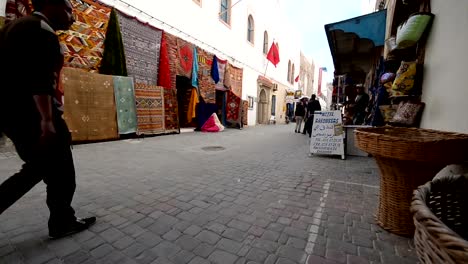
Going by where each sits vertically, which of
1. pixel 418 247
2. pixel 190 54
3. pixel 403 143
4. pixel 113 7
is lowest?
pixel 418 247

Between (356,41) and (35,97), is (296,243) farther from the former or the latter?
(356,41)

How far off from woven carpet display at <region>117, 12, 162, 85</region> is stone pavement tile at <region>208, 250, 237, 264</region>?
23.5 ft

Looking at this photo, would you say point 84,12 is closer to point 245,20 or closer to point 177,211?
point 177,211

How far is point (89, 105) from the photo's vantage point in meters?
5.97

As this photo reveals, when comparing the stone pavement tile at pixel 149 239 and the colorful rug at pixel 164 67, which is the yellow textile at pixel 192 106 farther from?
the stone pavement tile at pixel 149 239

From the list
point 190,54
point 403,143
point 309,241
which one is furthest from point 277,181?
point 190,54

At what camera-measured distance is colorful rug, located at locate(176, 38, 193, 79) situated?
357 inches

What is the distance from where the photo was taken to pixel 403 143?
161 cm

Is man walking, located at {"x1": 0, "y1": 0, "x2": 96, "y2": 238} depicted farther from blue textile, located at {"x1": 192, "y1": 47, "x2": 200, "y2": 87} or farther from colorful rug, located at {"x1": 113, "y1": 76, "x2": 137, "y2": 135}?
blue textile, located at {"x1": 192, "y1": 47, "x2": 200, "y2": 87}

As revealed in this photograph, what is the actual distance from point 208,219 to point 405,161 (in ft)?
5.74

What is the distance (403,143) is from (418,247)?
3.81 feet

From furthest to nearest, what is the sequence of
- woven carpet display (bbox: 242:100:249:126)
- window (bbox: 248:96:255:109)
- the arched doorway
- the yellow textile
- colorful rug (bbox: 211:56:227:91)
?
the arched doorway
window (bbox: 248:96:255:109)
woven carpet display (bbox: 242:100:249:126)
colorful rug (bbox: 211:56:227:91)
the yellow textile

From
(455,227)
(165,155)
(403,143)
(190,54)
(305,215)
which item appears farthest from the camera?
(190,54)

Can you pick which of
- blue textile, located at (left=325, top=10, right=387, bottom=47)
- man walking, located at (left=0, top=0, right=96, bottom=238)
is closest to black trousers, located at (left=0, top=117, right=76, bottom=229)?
man walking, located at (left=0, top=0, right=96, bottom=238)
